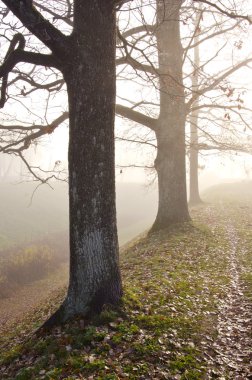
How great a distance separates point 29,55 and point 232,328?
242 inches

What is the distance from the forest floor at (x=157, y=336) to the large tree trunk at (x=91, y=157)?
60cm

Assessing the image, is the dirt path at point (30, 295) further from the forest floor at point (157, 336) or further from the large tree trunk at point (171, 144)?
the forest floor at point (157, 336)

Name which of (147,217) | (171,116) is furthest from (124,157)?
(171,116)

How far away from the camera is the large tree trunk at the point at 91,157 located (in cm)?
647

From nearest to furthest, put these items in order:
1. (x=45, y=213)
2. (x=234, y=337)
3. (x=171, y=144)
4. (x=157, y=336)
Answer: (x=157, y=336)
(x=234, y=337)
(x=171, y=144)
(x=45, y=213)

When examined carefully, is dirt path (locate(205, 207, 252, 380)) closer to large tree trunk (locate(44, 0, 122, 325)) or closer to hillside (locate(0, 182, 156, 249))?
large tree trunk (locate(44, 0, 122, 325))

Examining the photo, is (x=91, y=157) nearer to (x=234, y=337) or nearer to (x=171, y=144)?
(x=234, y=337)

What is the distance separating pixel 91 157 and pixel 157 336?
3296 millimetres

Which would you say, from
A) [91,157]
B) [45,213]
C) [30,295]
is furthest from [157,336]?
[45,213]

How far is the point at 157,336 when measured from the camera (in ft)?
20.4

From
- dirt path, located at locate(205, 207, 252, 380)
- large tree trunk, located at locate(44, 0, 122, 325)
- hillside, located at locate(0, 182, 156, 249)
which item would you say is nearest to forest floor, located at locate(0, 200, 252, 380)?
dirt path, located at locate(205, 207, 252, 380)

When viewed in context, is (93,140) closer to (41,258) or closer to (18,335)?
(18,335)

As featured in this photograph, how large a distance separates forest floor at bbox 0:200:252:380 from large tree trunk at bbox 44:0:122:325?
597 mm

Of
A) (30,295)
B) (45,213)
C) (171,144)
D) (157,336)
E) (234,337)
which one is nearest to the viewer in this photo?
(157,336)
